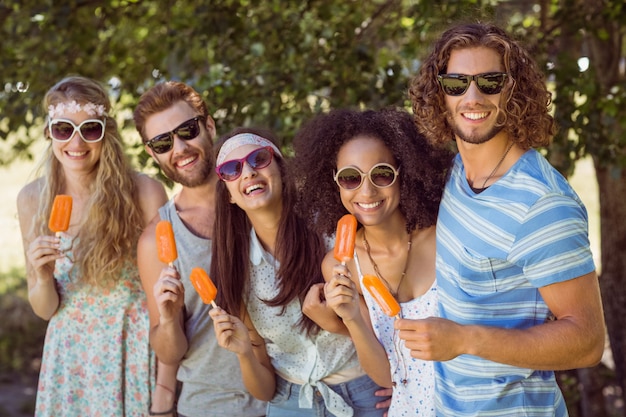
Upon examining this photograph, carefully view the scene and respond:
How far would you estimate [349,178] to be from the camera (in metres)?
3.09

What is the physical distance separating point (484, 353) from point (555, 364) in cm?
22

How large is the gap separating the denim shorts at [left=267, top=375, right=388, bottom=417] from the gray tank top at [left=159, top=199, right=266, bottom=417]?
21 cm

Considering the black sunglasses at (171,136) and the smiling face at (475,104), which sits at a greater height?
the black sunglasses at (171,136)

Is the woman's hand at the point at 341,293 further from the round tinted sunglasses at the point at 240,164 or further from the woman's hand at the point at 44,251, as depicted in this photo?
the woman's hand at the point at 44,251

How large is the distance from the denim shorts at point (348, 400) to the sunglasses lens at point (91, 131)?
153cm

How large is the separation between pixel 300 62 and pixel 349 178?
79.0 inches

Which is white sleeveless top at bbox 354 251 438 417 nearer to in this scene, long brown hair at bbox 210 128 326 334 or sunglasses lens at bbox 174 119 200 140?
long brown hair at bbox 210 128 326 334

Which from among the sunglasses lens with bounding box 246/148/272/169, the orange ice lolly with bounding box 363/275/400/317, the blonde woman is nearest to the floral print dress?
the blonde woman

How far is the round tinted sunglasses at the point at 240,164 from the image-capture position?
3385mm

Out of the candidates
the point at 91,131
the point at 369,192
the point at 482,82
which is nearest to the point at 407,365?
the point at 369,192

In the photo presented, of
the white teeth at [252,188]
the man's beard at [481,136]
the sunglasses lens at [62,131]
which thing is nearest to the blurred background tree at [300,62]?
the sunglasses lens at [62,131]

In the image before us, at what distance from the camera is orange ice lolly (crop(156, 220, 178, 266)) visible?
3.32 metres

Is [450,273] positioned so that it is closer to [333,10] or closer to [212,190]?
[212,190]

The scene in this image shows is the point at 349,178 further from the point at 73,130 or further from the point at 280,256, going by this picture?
the point at 73,130
